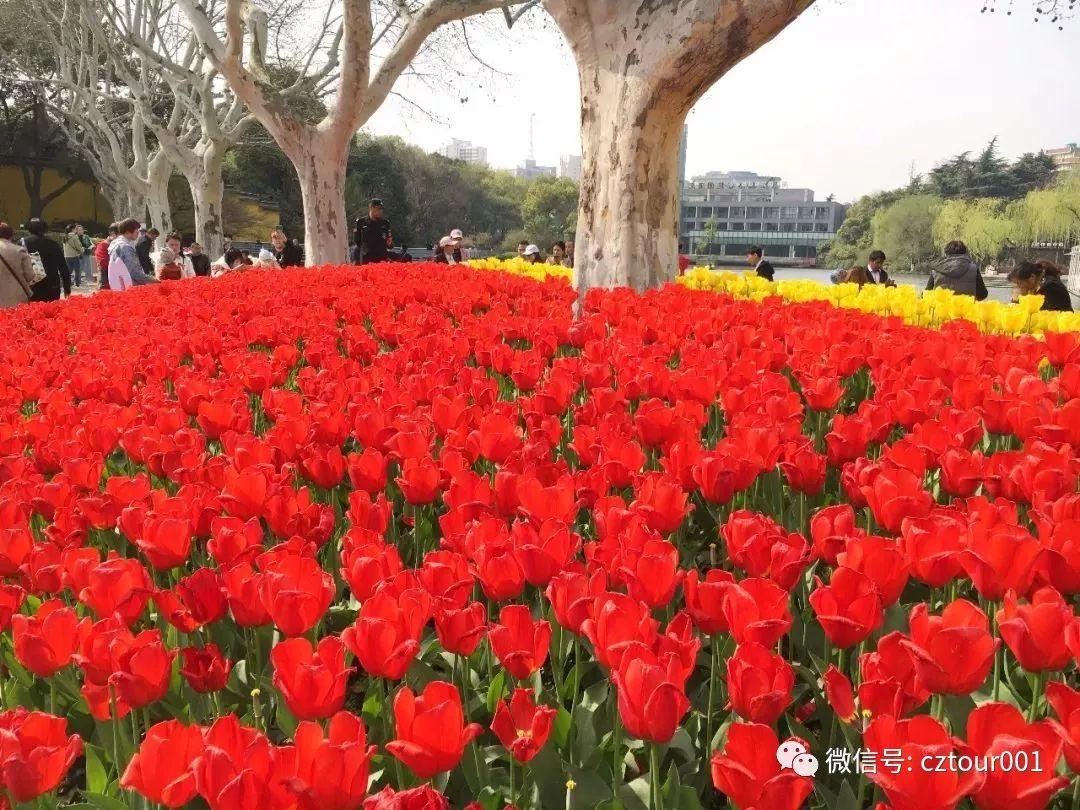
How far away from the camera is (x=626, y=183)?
7.04m

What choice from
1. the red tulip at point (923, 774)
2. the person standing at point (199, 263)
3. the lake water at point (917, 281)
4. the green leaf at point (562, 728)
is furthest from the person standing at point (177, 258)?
the red tulip at point (923, 774)

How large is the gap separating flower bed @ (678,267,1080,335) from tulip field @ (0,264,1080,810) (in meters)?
2.13

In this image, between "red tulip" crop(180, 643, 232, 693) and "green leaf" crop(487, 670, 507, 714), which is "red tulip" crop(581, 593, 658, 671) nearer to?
"green leaf" crop(487, 670, 507, 714)

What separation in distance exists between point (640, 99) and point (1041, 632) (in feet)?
20.0

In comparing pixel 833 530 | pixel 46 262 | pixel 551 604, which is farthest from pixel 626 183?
pixel 46 262

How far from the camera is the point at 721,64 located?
665 centimetres

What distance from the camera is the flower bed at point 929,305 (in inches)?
202

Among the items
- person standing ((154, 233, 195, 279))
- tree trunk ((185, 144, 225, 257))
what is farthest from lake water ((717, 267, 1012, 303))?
tree trunk ((185, 144, 225, 257))

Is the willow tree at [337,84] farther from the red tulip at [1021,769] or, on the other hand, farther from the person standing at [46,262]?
the red tulip at [1021,769]

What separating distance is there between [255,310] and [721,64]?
3715 mm

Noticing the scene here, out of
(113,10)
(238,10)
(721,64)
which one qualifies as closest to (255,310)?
(721,64)

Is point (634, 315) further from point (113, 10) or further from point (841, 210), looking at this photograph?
point (841, 210)

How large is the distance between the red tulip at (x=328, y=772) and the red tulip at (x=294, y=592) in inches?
15.5

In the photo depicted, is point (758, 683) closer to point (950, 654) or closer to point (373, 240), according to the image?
point (950, 654)
